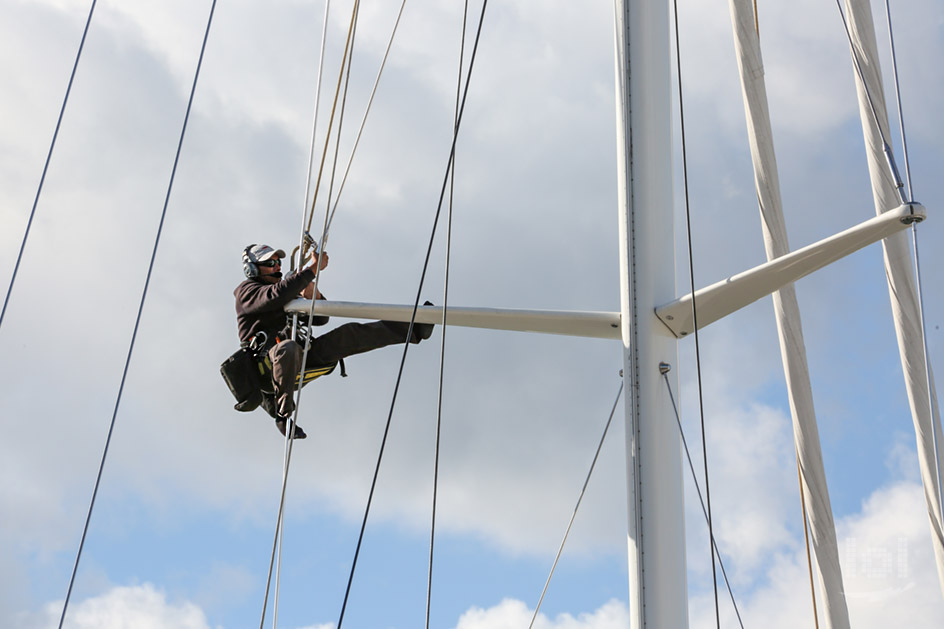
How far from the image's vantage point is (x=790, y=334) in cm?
994

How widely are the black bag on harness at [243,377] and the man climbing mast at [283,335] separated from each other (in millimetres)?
65

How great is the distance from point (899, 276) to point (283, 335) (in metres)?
5.53

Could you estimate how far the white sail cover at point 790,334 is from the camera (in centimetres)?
914

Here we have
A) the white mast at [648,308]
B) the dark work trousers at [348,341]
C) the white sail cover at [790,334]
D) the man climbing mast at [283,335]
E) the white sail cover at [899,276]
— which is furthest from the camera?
the white sail cover at [899,276]

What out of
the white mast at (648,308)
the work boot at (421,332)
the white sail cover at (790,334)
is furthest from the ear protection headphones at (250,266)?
the white sail cover at (790,334)

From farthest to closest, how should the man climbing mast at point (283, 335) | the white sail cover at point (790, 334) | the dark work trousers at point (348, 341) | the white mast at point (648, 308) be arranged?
the white sail cover at point (790, 334)
the dark work trousers at point (348, 341)
the man climbing mast at point (283, 335)
the white mast at point (648, 308)

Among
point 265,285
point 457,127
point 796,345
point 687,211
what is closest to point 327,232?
point 265,285

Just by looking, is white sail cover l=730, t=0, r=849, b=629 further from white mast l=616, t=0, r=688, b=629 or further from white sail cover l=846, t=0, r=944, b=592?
white mast l=616, t=0, r=688, b=629

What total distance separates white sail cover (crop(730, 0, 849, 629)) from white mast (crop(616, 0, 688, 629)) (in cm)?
311

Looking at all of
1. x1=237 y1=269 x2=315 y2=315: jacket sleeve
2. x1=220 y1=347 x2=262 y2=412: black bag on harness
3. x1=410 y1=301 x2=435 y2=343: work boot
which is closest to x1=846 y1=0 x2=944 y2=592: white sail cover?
x1=410 y1=301 x2=435 y2=343: work boot

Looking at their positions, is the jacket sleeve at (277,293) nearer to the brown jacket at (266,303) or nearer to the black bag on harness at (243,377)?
the brown jacket at (266,303)

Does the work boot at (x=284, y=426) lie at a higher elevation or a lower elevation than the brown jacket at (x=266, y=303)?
lower

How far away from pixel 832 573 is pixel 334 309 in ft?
15.2

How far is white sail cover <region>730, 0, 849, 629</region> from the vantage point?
30.0 ft
